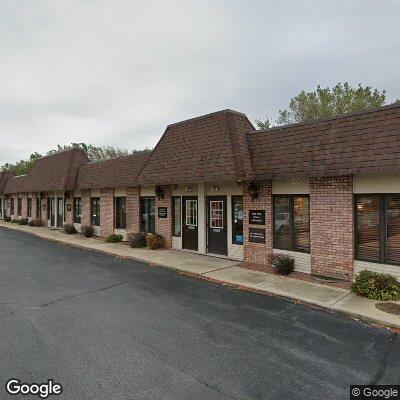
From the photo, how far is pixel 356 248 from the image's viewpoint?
9453mm

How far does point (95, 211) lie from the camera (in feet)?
70.1

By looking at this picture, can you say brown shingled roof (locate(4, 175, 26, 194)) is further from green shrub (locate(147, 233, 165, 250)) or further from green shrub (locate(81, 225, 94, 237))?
green shrub (locate(147, 233, 165, 250))

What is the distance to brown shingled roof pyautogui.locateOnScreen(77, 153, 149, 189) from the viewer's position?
57.2ft

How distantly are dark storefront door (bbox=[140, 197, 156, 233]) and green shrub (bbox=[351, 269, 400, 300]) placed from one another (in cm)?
1064

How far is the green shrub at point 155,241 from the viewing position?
1520 cm

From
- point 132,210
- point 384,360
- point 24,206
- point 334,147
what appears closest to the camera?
point 384,360

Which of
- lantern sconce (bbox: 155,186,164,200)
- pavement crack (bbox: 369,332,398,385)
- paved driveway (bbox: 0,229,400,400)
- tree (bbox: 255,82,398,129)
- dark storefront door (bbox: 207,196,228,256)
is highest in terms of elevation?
tree (bbox: 255,82,398,129)

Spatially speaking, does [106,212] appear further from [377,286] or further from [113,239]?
[377,286]

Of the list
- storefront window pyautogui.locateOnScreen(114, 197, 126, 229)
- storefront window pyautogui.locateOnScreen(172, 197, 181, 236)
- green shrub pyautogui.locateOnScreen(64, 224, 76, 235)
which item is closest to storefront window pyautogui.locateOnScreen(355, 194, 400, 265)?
storefront window pyautogui.locateOnScreen(172, 197, 181, 236)

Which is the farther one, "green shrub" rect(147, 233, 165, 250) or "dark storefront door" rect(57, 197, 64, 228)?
"dark storefront door" rect(57, 197, 64, 228)

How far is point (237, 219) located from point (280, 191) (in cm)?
230

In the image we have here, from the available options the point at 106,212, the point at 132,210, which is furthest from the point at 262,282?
the point at 106,212

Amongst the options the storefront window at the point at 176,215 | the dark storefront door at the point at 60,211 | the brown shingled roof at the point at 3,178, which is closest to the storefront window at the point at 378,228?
the storefront window at the point at 176,215

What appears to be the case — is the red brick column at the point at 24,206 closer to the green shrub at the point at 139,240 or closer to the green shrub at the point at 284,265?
the green shrub at the point at 139,240
